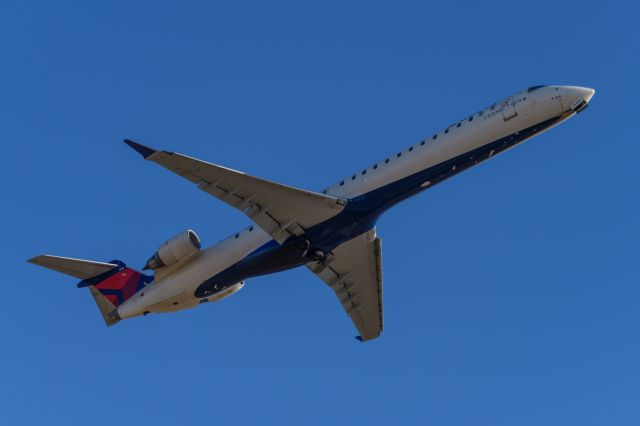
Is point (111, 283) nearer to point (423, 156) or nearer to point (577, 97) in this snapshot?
point (423, 156)

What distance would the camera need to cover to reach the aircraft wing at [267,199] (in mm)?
29297

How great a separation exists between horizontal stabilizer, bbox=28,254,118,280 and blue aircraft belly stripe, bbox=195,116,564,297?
14.2 feet

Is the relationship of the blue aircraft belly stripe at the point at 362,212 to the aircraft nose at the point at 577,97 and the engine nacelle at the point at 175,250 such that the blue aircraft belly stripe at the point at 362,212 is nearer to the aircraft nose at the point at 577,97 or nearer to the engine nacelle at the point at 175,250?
the aircraft nose at the point at 577,97

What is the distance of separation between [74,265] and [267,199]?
8.41 m

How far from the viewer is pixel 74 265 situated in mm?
33750

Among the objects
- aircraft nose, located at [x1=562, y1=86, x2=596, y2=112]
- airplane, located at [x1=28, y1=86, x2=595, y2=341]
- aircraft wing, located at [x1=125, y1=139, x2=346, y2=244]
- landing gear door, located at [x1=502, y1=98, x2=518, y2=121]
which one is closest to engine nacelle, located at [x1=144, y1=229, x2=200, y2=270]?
airplane, located at [x1=28, y1=86, x2=595, y2=341]

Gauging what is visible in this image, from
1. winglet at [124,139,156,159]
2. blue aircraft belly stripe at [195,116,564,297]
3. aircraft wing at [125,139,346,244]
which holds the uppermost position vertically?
winglet at [124,139,156,159]

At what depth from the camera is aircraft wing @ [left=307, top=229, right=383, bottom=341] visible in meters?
34.2

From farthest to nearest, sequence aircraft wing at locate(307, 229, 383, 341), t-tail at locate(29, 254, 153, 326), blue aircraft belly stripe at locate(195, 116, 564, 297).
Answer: t-tail at locate(29, 254, 153, 326) → aircraft wing at locate(307, 229, 383, 341) → blue aircraft belly stripe at locate(195, 116, 564, 297)

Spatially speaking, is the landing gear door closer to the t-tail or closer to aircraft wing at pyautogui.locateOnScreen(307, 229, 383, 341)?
aircraft wing at pyautogui.locateOnScreen(307, 229, 383, 341)

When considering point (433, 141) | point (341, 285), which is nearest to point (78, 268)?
point (341, 285)

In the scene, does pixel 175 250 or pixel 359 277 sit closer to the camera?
pixel 175 250

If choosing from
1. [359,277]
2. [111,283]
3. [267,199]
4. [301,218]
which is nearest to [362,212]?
[301,218]

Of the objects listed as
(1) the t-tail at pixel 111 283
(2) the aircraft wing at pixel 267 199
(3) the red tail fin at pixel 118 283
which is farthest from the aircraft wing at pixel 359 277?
(1) the t-tail at pixel 111 283
